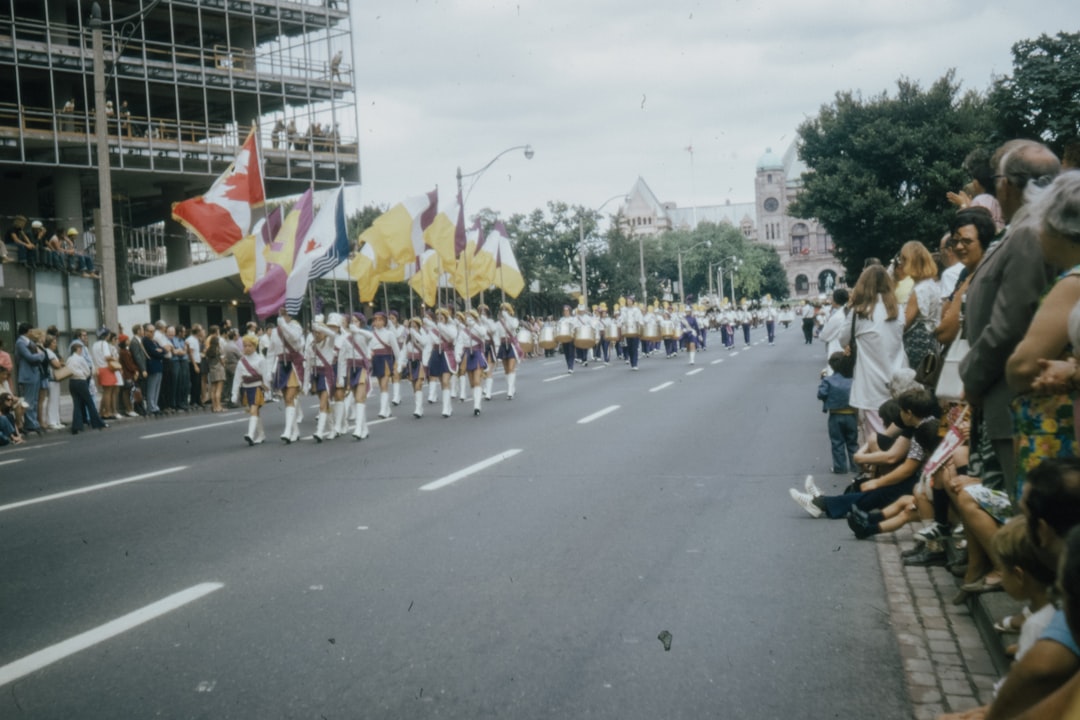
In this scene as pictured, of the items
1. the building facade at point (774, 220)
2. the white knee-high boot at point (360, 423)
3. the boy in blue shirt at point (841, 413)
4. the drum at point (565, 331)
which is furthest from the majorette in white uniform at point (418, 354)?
the building facade at point (774, 220)

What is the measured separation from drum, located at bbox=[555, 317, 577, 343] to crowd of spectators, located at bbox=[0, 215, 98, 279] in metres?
13.3

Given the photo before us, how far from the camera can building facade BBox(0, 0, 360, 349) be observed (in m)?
39.0

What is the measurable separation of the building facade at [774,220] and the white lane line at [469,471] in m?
143

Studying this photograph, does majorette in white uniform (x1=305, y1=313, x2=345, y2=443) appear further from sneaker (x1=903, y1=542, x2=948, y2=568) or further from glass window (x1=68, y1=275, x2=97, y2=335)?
glass window (x1=68, y1=275, x2=97, y2=335)

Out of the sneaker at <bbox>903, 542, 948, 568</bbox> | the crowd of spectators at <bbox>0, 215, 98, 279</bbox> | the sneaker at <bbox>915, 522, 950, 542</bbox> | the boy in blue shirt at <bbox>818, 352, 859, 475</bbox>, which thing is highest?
the crowd of spectators at <bbox>0, 215, 98, 279</bbox>

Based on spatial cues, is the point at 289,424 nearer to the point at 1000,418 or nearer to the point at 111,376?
the point at 111,376

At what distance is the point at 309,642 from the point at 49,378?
53.3 feet

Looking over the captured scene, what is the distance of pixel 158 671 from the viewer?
4.79 m

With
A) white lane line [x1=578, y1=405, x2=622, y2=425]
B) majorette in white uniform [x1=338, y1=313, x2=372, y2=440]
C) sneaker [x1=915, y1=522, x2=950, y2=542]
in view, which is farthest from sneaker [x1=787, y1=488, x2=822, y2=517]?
majorette in white uniform [x1=338, y1=313, x2=372, y2=440]

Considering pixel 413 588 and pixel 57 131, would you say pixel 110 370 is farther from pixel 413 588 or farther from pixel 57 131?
pixel 57 131

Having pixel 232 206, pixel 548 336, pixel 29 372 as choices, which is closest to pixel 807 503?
pixel 232 206

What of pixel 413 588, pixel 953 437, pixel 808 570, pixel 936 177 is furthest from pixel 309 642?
pixel 936 177

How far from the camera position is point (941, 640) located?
510cm

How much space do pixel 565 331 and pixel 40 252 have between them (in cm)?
1456
